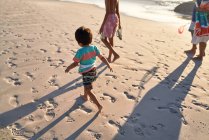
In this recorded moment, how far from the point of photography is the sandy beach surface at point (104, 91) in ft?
14.2

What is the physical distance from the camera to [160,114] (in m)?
4.79

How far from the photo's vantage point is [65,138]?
4098 mm

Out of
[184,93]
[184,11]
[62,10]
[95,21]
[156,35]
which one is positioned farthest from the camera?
[184,11]

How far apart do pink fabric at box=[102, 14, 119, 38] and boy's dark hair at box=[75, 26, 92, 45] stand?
2029 mm

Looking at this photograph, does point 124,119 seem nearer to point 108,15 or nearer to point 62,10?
point 108,15

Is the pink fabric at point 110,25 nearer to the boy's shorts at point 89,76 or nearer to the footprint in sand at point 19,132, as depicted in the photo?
the boy's shorts at point 89,76

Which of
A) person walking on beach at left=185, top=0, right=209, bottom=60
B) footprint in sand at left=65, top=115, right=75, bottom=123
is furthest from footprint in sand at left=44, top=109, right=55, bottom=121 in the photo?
person walking on beach at left=185, top=0, right=209, bottom=60

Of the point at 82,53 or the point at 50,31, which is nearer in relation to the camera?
the point at 82,53

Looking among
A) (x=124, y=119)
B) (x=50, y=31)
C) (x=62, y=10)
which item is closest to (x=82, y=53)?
(x=124, y=119)

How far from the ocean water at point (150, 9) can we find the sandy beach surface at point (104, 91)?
4468mm

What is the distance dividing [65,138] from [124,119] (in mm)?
935

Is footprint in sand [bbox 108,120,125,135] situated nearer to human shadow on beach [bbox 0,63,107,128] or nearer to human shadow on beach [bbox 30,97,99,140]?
human shadow on beach [bbox 30,97,99,140]

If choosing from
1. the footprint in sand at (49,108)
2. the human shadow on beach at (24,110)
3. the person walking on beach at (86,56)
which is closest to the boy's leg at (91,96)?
the person walking on beach at (86,56)

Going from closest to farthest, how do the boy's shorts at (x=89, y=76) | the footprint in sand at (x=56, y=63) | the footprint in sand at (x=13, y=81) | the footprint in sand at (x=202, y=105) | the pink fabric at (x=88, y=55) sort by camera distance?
the pink fabric at (x=88, y=55), the boy's shorts at (x=89, y=76), the footprint in sand at (x=202, y=105), the footprint in sand at (x=13, y=81), the footprint in sand at (x=56, y=63)
